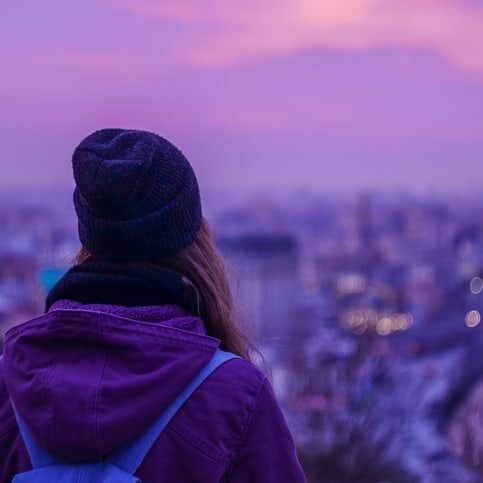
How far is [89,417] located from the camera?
886 millimetres

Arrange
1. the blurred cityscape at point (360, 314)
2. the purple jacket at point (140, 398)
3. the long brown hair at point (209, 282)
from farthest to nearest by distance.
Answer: the blurred cityscape at point (360, 314) < the long brown hair at point (209, 282) < the purple jacket at point (140, 398)

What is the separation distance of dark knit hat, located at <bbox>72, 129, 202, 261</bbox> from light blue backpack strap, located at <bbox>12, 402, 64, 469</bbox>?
0.67ft

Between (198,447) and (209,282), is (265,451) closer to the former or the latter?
(198,447)

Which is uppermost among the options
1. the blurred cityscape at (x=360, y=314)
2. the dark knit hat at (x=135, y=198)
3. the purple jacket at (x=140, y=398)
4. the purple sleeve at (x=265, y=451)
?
the dark knit hat at (x=135, y=198)

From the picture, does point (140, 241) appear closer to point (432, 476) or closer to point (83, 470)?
point (83, 470)

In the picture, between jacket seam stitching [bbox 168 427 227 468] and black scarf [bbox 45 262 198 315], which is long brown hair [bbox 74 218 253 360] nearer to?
black scarf [bbox 45 262 198 315]

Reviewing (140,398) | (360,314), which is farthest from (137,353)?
(360,314)

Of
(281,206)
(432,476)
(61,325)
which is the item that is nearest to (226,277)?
(61,325)

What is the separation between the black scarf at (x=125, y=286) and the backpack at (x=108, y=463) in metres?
0.10

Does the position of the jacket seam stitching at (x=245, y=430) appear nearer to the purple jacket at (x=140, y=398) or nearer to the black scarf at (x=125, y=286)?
the purple jacket at (x=140, y=398)

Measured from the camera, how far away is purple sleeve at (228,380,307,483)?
0.94 meters

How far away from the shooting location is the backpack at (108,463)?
90 cm

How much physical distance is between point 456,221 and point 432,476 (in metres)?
40.1

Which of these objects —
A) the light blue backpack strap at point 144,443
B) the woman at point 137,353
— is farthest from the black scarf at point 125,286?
the light blue backpack strap at point 144,443
